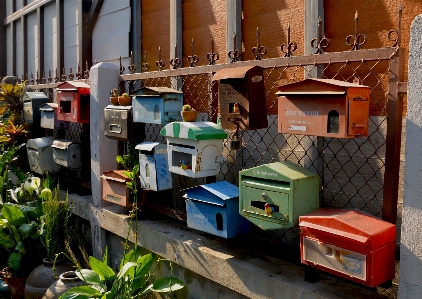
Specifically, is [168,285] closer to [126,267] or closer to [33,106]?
[126,267]

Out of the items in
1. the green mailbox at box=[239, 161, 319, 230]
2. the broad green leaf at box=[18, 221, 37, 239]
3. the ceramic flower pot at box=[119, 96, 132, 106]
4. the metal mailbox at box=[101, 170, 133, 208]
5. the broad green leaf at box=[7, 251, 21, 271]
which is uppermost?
the ceramic flower pot at box=[119, 96, 132, 106]

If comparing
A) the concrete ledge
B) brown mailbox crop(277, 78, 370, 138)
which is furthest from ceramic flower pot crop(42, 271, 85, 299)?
brown mailbox crop(277, 78, 370, 138)

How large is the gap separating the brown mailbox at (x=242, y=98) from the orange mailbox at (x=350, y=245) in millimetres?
906

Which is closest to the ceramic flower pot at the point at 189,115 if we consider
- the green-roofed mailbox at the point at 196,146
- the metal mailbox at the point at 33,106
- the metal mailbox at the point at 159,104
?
the green-roofed mailbox at the point at 196,146

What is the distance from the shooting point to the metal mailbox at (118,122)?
4.67 m

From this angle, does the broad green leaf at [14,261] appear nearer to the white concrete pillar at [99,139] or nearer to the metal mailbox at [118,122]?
the white concrete pillar at [99,139]

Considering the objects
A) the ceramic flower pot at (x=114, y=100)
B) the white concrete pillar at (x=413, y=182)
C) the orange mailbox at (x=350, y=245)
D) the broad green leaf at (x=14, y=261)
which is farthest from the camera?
the broad green leaf at (x=14, y=261)

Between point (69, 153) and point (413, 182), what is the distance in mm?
4431

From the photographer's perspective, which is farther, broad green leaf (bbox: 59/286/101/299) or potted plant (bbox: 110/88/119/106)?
potted plant (bbox: 110/88/119/106)

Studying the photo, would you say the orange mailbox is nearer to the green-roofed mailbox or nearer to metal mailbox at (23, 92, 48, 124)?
the green-roofed mailbox

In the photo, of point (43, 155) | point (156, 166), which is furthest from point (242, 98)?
point (43, 155)

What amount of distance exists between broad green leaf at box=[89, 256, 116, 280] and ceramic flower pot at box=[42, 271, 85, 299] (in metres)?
0.56

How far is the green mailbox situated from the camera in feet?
10.00

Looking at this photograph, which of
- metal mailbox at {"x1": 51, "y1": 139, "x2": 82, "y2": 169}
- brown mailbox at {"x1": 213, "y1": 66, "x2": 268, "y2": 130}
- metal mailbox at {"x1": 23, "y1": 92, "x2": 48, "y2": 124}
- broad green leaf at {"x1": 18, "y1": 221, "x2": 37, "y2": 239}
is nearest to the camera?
brown mailbox at {"x1": 213, "y1": 66, "x2": 268, "y2": 130}
